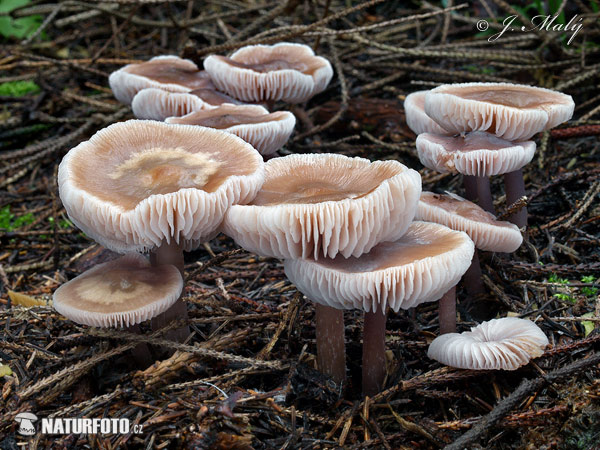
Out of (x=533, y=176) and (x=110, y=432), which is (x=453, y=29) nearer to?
(x=533, y=176)

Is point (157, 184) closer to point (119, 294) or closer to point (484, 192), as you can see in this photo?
point (119, 294)

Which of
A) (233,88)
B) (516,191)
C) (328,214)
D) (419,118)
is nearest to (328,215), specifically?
(328,214)

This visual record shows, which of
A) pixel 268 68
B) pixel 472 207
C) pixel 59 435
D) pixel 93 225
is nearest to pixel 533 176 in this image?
pixel 472 207

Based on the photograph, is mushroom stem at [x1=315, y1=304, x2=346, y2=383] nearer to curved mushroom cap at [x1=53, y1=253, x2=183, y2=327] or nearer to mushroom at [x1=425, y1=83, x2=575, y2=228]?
curved mushroom cap at [x1=53, y1=253, x2=183, y2=327]

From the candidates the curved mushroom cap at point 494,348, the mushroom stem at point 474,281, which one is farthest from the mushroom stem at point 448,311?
the mushroom stem at point 474,281

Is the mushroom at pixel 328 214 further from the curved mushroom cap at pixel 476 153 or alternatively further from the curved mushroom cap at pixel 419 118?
the curved mushroom cap at pixel 419 118

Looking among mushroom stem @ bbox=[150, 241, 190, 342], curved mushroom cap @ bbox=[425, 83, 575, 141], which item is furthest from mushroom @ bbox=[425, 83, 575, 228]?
mushroom stem @ bbox=[150, 241, 190, 342]
